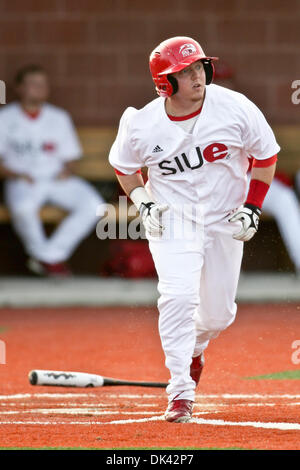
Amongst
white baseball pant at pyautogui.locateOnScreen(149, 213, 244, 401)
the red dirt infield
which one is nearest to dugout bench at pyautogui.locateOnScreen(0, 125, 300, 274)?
the red dirt infield

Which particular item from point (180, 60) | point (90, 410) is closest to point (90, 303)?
point (90, 410)

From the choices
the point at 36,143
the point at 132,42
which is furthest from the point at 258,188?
the point at 132,42

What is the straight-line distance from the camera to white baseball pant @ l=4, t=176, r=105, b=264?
948 cm

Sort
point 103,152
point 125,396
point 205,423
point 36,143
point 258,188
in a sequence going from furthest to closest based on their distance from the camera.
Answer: point 103,152
point 36,143
point 125,396
point 258,188
point 205,423

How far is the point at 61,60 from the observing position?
10078mm

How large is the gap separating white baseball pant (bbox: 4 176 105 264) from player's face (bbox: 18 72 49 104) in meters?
0.72

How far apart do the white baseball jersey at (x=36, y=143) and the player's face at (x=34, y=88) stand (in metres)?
0.13

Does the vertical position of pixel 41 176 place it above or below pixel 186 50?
below

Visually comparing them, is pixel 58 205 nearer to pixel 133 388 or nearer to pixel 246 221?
pixel 133 388

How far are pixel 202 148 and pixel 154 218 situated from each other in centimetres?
36

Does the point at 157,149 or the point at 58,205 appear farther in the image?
the point at 58,205

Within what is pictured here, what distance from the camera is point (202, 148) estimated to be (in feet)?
15.6

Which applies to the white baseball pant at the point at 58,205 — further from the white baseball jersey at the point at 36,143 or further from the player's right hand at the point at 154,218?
the player's right hand at the point at 154,218
